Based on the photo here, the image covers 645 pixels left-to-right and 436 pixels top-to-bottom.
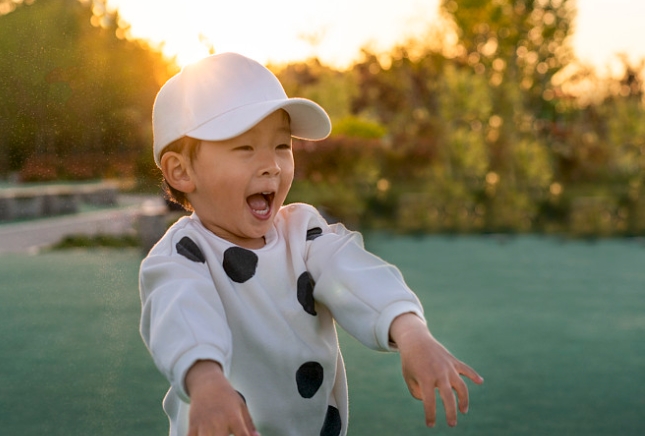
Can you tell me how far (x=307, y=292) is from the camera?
4.74 feet

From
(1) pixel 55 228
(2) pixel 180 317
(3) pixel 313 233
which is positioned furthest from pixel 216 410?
(1) pixel 55 228

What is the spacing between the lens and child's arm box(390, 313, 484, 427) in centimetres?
115

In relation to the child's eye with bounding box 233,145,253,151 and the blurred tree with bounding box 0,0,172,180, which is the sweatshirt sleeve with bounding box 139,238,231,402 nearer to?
the child's eye with bounding box 233,145,253,151

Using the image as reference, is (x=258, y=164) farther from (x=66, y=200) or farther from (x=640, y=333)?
(x=66, y=200)

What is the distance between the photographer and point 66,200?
15914mm

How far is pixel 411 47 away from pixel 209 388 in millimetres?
20480

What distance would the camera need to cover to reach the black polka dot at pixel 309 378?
4.63 ft

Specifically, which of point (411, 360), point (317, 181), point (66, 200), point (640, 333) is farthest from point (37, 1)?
point (66, 200)

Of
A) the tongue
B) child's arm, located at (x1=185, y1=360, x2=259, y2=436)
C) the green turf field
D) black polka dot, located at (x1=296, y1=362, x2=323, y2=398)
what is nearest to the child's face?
the tongue

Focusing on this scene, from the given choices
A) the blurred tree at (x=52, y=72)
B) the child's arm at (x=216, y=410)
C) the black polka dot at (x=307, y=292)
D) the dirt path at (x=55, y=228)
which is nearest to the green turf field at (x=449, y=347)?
the blurred tree at (x=52, y=72)

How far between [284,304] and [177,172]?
27cm

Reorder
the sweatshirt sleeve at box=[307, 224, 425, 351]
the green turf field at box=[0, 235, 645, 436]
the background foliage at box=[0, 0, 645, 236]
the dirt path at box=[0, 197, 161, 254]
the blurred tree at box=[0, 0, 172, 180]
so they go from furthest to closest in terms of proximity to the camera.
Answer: the dirt path at box=[0, 197, 161, 254], the background foliage at box=[0, 0, 645, 236], the green turf field at box=[0, 235, 645, 436], the blurred tree at box=[0, 0, 172, 180], the sweatshirt sleeve at box=[307, 224, 425, 351]

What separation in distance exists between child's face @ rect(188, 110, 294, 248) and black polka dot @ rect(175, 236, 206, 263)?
63 millimetres

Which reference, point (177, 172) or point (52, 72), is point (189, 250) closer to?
point (177, 172)
